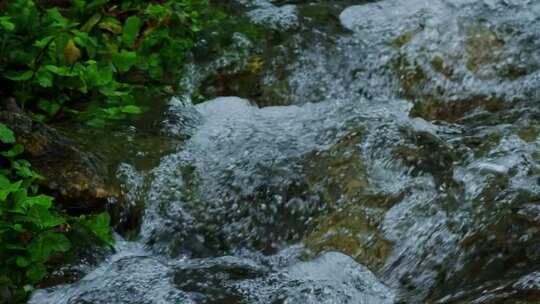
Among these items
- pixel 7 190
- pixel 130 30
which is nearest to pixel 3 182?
pixel 7 190

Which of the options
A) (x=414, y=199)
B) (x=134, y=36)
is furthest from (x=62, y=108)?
(x=414, y=199)

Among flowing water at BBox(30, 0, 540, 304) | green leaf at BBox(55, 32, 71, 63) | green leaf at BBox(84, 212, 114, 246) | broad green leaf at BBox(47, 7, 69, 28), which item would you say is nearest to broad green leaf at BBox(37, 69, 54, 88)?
green leaf at BBox(55, 32, 71, 63)

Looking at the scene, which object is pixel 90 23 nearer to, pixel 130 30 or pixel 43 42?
pixel 130 30

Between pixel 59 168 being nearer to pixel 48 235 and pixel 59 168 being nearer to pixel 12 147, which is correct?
pixel 12 147

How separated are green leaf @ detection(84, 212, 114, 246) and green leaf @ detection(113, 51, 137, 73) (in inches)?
49.0

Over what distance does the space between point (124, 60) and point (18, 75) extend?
636 mm

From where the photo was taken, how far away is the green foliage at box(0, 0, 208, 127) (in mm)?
4008

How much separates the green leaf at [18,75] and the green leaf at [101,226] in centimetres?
95

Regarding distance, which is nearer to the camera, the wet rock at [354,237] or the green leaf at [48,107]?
the wet rock at [354,237]

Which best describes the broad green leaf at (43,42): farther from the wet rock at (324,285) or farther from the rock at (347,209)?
the wet rock at (324,285)

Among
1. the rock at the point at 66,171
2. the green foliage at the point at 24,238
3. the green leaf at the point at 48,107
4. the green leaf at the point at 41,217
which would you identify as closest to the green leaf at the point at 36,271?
the green foliage at the point at 24,238

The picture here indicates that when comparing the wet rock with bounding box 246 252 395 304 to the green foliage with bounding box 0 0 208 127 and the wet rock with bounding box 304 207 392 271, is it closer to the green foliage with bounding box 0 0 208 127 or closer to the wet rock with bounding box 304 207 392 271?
the wet rock with bounding box 304 207 392 271

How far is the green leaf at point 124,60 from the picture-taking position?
4.32 meters

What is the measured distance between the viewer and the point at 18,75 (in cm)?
391
